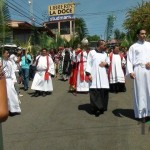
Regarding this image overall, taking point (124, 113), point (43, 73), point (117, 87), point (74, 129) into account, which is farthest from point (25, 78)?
point (74, 129)

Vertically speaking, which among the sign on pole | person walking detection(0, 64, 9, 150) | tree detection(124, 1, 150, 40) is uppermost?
the sign on pole

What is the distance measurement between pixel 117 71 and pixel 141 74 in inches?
269

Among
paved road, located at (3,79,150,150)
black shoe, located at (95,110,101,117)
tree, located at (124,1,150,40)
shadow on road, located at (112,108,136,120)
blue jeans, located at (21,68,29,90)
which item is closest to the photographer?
paved road, located at (3,79,150,150)

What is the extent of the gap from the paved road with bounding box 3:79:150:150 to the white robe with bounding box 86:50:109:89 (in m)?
0.70

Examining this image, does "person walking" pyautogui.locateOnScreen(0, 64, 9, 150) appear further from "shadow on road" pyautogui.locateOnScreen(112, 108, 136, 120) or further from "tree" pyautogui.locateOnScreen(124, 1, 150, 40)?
"tree" pyautogui.locateOnScreen(124, 1, 150, 40)

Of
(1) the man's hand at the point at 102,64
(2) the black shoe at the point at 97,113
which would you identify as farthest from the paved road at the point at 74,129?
(1) the man's hand at the point at 102,64

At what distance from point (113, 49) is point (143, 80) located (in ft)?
23.6

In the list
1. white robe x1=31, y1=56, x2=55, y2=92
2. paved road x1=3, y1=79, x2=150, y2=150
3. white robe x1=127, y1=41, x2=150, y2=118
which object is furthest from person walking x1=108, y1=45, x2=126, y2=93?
white robe x1=127, y1=41, x2=150, y2=118

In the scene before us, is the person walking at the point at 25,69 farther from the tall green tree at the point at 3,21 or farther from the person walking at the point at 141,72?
the tall green tree at the point at 3,21

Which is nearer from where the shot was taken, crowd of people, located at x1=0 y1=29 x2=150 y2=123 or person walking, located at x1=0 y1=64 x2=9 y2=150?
person walking, located at x1=0 y1=64 x2=9 y2=150

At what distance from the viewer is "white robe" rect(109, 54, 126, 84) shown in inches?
602

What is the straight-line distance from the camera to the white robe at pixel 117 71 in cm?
1529

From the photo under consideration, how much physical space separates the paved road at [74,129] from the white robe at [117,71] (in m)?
3.19

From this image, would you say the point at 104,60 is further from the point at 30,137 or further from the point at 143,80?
the point at 30,137
